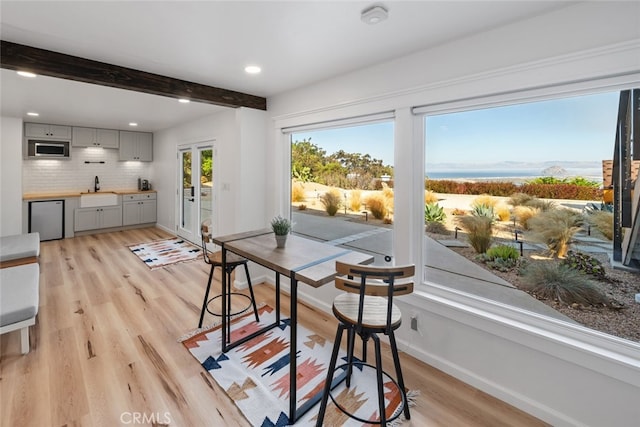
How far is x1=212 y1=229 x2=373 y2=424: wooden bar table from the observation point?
169 cm

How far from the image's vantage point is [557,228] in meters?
1.89

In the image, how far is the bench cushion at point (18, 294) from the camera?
225 cm

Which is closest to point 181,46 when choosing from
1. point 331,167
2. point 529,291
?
point 331,167

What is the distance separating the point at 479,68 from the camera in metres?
1.96

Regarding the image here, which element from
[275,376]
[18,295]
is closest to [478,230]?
[275,376]

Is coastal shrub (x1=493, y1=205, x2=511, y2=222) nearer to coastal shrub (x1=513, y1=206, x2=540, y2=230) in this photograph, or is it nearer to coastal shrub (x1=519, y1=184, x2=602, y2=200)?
coastal shrub (x1=513, y1=206, x2=540, y2=230)

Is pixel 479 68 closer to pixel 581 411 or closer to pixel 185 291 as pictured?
pixel 581 411

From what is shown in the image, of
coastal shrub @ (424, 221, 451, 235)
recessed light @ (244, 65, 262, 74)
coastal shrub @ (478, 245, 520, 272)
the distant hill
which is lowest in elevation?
coastal shrub @ (478, 245, 520, 272)

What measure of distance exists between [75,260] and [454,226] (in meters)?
5.68

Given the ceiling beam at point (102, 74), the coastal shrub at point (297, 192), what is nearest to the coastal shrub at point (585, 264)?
the coastal shrub at point (297, 192)

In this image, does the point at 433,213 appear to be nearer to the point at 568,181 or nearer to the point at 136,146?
the point at 568,181

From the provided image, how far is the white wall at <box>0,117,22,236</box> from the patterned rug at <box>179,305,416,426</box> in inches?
200

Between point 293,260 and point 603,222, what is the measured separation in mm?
1884

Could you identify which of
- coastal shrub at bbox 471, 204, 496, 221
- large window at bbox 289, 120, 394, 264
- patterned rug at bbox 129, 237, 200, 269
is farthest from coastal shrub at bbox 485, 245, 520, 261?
patterned rug at bbox 129, 237, 200, 269
